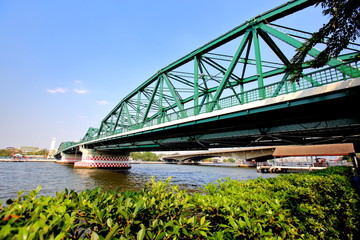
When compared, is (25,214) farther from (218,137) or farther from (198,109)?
(218,137)

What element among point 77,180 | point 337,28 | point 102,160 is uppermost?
point 337,28

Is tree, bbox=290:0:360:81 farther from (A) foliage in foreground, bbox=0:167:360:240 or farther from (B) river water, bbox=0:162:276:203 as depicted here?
(B) river water, bbox=0:162:276:203

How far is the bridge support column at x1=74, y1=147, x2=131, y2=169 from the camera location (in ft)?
125

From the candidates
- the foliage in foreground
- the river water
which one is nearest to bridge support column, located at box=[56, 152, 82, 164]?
the river water

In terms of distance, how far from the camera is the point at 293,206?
257 cm

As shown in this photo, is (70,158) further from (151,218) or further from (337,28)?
(337,28)

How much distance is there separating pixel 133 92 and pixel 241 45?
975 inches

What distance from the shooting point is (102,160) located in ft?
129

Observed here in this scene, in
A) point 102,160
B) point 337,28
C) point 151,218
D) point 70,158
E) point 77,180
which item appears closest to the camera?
point 151,218

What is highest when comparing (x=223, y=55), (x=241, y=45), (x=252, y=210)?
(x=223, y=55)

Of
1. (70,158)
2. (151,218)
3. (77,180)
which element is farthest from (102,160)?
(151,218)

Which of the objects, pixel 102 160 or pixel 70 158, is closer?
pixel 102 160

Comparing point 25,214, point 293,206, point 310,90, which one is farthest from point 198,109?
point 25,214

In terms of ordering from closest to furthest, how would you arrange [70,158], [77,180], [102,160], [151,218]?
[151,218], [77,180], [102,160], [70,158]
